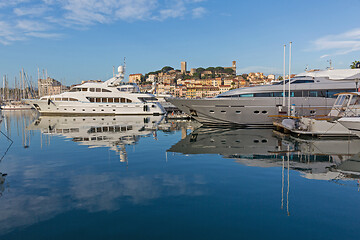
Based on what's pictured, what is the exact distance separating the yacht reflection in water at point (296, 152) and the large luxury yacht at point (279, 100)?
6969 mm

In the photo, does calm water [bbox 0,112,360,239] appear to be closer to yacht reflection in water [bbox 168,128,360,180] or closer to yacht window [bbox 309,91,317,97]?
yacht reflection in water [bbox 168,128,360,180]

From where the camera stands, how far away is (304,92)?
2530cm

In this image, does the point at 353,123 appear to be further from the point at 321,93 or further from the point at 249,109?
the point at 249,109

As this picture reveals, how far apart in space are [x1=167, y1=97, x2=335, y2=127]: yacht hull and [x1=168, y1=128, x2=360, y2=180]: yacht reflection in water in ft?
22.6

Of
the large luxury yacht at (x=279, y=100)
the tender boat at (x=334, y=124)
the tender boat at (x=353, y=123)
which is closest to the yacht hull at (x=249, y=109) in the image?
the large luxury yacht at (x=279, y=100)

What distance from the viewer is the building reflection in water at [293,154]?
990cm

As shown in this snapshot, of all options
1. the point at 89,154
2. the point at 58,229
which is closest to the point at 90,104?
the point at 89,154

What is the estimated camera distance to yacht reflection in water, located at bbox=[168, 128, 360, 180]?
10531 millimetres

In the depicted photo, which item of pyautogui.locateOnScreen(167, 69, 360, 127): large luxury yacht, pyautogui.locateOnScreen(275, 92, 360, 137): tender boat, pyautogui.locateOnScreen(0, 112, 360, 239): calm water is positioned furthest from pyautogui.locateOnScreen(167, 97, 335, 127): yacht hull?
pyautogui.locateOnScreen(0, 112, 360, 239): calm water

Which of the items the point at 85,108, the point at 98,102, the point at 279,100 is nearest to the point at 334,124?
the point at 279,100

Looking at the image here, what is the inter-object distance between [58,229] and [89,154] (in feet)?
27.4

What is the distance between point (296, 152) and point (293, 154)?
0.62 meters

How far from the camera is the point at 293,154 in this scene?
13586 mm

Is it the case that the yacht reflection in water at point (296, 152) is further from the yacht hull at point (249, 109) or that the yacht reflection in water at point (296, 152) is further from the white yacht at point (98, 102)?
the white yacht at point (98, 102)
